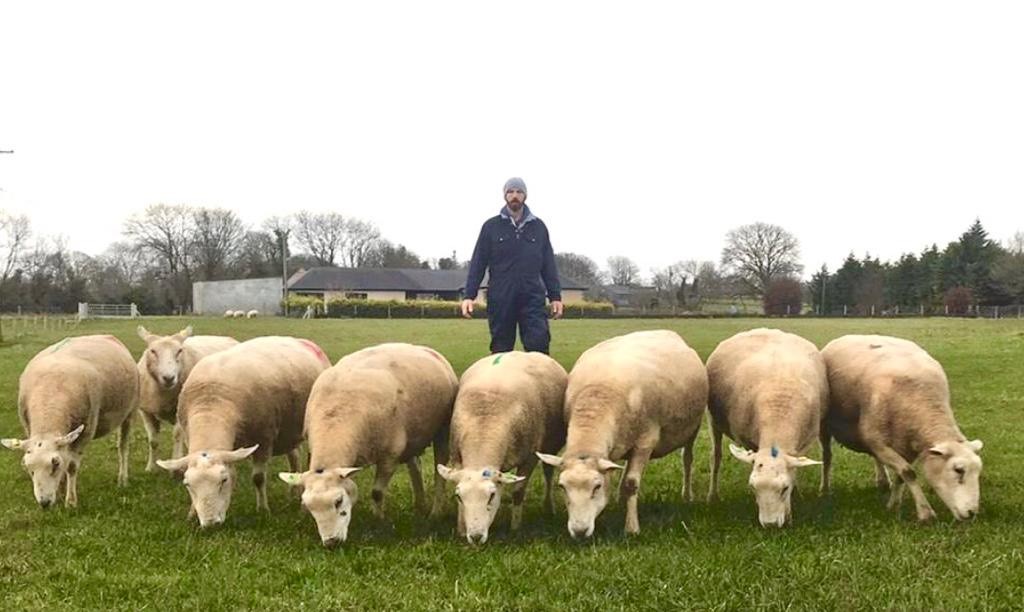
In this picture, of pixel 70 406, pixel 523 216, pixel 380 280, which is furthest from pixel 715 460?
pixel 380 280

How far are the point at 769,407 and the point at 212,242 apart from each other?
342 feet

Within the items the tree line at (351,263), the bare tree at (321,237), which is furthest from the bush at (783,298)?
the bare tree at (321,237)

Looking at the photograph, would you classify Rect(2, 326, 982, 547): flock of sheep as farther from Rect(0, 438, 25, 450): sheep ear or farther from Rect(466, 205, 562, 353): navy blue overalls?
Rect(466, 205, 562, 353): navy blue overalls

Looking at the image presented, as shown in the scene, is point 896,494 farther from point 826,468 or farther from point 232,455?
point 232,455

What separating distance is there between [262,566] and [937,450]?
6205 mm

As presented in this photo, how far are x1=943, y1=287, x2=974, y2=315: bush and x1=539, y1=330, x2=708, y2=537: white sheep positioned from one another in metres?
90.0

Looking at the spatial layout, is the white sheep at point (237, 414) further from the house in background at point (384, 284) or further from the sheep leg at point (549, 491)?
the house in background at point (384, 284)

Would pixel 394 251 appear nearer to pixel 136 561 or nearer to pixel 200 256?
pixel 200 256

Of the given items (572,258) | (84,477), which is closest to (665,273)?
(572,258)

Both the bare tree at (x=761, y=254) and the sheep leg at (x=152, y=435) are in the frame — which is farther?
the bare tree at (x=761, y=254)

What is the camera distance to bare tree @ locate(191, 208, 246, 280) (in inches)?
4016

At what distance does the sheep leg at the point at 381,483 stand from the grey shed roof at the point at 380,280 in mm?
93368

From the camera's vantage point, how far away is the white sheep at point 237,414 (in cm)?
772

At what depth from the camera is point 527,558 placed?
6711 millimetres
